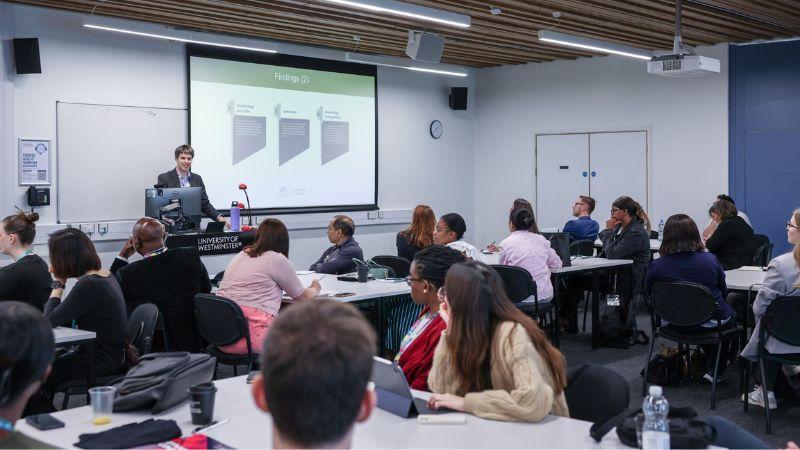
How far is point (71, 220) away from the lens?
7797 millimetres

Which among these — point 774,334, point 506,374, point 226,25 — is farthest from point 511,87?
point 506,374

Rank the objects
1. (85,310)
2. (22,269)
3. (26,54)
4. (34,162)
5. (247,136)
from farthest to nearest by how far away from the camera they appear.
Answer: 1. (247,136)
2. (34,162)
3. (26,54)
4. (22,269)
5. (85,310)

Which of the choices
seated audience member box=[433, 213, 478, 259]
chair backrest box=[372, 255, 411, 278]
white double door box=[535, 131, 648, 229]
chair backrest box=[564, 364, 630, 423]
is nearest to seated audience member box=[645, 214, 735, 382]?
seated audience member box=[433, 213, 478, 259]

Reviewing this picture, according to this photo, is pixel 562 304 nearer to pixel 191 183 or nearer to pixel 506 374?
pixel 191 183

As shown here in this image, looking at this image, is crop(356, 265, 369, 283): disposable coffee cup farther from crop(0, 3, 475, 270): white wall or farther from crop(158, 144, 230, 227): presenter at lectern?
crop(0, 3, 475, 270): white wall

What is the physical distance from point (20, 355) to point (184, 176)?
6280 millimetres

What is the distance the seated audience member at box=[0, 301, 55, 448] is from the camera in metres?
1.95

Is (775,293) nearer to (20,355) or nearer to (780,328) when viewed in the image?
(780,328)

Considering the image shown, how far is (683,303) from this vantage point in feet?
17.5

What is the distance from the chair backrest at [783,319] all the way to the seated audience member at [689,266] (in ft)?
1.79

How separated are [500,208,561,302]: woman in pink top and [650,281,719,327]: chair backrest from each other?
1.19 metres

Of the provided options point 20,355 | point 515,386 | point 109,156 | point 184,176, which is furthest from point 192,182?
point 20,355

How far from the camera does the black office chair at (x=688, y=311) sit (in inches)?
207

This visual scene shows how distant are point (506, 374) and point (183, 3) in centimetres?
556
